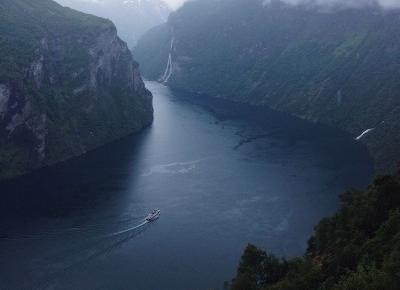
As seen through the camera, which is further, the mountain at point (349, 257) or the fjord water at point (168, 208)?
the fjord water at point (168, 208)

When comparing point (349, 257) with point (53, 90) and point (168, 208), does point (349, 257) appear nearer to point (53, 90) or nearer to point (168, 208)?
point (168, 208)

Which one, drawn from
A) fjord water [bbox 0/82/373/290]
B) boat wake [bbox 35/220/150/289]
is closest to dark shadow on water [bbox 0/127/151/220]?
fjord water [bbox 0/82/373/290]

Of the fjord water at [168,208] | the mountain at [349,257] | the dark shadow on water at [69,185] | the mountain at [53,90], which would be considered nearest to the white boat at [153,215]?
the fjord water at [168,208]

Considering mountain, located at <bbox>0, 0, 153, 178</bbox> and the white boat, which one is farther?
mountain, located at <bbox>0, 0, 153, 178</bbox>

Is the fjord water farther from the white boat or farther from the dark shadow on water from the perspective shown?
the white boat

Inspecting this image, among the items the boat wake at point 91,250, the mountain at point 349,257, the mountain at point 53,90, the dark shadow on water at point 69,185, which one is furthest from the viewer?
the mountain at point 53,90

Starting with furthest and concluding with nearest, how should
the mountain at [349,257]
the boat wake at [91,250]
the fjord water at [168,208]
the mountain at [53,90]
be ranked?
the mountain at [53,90]
the fjord water at [168,208]
the boat wake at [91,250]
the mountain at [349,257]

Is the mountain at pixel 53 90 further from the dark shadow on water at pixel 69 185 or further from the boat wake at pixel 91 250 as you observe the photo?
the boat wake at pixel 91 250
